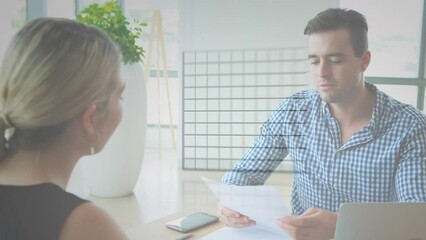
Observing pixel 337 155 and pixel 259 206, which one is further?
pixel 337 155

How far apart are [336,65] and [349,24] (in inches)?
4.2

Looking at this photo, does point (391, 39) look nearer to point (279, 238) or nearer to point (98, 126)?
point (279, 238)

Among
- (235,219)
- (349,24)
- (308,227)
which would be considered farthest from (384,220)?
(349,24)

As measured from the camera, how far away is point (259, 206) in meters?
1.03

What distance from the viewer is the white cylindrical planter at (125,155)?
1527mm

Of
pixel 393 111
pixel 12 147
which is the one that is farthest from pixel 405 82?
pixel 12 147

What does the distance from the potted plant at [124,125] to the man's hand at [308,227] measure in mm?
596

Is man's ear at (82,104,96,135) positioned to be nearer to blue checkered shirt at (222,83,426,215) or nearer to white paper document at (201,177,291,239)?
white paper document at (201,177,291,239)

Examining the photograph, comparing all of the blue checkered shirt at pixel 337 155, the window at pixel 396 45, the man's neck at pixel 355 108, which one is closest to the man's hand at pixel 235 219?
the blue checkered shirt at pixel 337 155

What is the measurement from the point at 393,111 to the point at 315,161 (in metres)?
0.25

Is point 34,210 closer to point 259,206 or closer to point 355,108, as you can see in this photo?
point 259,206

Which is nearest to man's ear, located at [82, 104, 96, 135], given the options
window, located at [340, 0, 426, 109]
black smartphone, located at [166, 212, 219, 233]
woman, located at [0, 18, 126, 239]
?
woman, located at [0, 18, 126, 239]

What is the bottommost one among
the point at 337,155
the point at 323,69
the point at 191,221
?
the point at 191,221

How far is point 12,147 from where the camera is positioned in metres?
0.76
